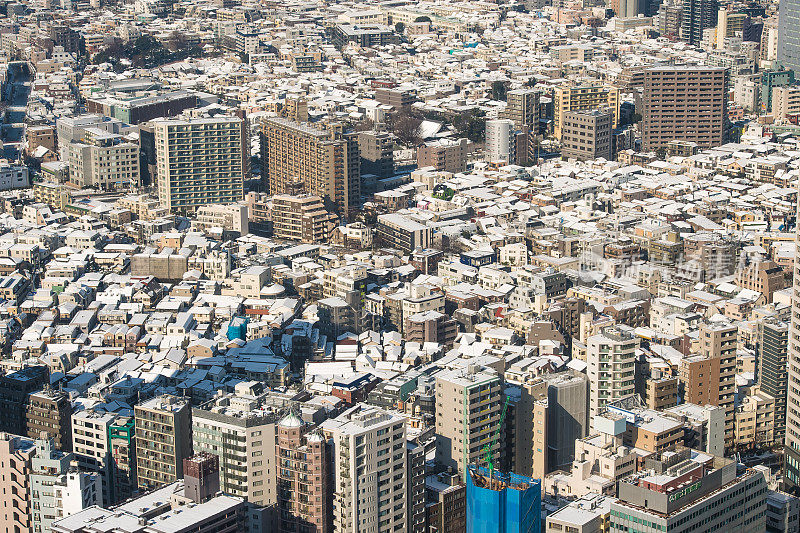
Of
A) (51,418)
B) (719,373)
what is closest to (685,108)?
(719,373)

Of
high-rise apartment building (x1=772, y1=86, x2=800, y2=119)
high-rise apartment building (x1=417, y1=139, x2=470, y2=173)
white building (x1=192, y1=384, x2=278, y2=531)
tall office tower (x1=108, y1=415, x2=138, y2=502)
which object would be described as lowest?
tall office tower (x1=108, y1=415, x2=138, y2=502)

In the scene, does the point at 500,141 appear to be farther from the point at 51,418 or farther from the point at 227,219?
the point at 51,418

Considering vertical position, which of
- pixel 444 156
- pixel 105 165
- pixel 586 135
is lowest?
pixel 444 156

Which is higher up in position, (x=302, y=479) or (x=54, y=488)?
(x=302, y=479)

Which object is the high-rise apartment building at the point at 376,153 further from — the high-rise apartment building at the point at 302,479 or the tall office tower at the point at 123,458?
the high-rise apartment building at the point at 302,479

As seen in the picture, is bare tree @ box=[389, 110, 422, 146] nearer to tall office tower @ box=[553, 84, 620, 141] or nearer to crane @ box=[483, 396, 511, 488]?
tall office tower @ box=[553, 84, 620, 141]

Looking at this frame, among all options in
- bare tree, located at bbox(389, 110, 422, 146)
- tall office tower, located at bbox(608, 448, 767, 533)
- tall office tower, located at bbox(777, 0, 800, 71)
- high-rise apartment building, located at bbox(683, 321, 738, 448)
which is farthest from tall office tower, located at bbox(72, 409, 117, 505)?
tall office tower, located at bbox(777, 0, 800, 71)

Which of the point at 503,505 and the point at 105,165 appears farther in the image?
the point at 105,165
